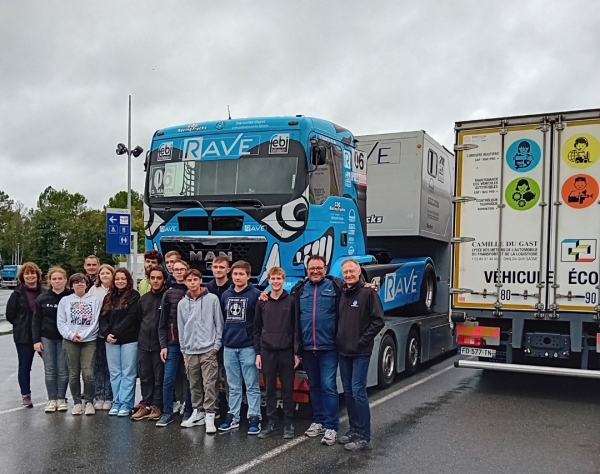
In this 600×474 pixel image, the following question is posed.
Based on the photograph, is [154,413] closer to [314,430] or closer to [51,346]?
[51,346]

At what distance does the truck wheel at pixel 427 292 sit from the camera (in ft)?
36.8

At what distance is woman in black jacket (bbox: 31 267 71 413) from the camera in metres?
7.73

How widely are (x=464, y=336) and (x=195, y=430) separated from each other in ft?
12.6

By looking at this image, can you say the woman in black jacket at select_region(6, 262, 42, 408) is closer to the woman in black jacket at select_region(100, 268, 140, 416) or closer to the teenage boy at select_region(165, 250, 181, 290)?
the woman in black jacket at select_region(100, 268, 140, 416)

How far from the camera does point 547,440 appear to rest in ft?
21.4

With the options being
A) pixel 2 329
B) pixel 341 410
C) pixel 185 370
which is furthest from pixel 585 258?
pixel 2 329

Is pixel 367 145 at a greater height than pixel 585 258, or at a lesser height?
greater

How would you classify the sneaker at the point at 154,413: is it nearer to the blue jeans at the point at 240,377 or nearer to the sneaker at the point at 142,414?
the sneaker at the point at 142,414

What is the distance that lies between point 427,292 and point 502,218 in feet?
11.3

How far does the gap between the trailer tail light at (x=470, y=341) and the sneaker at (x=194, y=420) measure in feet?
11.8

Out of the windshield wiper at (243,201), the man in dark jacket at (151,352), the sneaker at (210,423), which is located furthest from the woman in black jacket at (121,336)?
the windshield wiper at (243,201)

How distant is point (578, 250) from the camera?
8.02 m

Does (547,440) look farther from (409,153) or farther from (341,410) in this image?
(409,153)

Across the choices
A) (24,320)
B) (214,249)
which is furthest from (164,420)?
(24,320)
